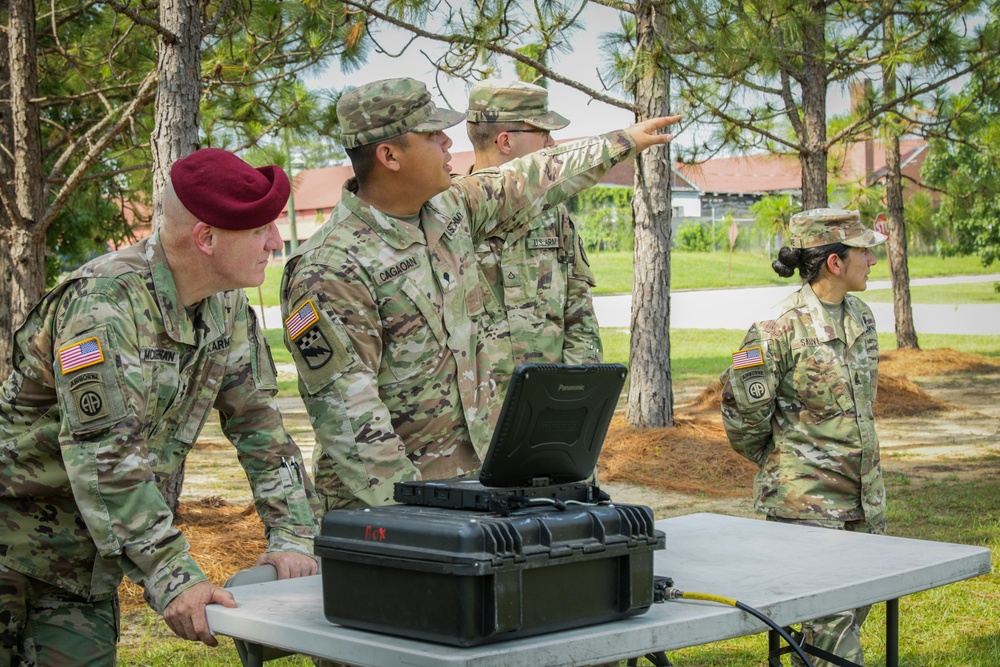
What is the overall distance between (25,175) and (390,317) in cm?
548

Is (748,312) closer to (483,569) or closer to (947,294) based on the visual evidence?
(947,294)

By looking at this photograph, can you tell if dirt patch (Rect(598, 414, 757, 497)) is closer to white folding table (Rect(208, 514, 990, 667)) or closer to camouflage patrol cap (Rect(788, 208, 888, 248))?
camouflage patrol cap (Rect(788, 208, 888, 248))

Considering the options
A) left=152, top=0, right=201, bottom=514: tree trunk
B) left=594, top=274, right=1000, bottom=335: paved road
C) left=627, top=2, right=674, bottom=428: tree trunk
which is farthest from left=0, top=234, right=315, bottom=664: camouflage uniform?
left=594, top=274, right=1000, bottom=335: paved road

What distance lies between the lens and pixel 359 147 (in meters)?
3.16

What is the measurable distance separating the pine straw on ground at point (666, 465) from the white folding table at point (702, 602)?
3518 millimetres

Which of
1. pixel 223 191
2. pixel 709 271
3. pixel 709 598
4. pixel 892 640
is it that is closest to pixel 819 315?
pixel 892 640

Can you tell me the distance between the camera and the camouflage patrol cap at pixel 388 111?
122 inches

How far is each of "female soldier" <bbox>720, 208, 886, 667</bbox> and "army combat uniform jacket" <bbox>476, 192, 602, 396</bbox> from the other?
2.22ft

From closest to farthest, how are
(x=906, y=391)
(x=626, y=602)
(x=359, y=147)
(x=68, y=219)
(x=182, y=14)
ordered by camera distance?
1. (x=626, y=602)
2. (x=359, y=147)
3. (x=182, y=14)
4. (x=68, y=219)
5. (x=906, y=391)

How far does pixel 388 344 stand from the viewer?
3102mm

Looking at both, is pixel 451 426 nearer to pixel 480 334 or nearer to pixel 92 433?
Answer: pixel 480 334

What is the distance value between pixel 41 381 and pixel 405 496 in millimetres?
890

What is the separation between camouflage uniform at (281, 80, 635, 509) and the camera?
289cm

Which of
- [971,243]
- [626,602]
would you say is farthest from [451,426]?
[971,243]
